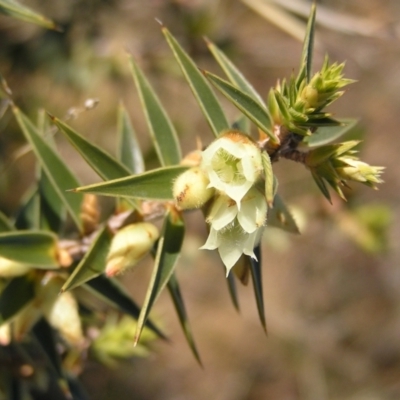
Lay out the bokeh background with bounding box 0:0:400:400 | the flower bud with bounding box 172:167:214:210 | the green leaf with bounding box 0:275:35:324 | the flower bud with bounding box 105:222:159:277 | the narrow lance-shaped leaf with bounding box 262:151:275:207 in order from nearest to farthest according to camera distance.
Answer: the narrow lance-shaped leaf with bounding box 262:151:275:207 → the flower bud with bounding box 172:167:214:210 → the flower bud with bounding box 105:222:159:277 → the green leaf with bounding box 0:275:35:324 → the bokeh background with bounding box 0:0:400:400

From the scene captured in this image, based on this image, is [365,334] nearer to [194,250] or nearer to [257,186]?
[194,250]

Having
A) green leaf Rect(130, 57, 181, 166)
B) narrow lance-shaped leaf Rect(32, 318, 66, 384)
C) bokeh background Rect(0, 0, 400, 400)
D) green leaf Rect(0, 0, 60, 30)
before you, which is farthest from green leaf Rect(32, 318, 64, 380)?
bokeh background Rect(0, 0, 400, 400)

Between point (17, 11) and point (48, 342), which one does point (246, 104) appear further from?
point (48, 342)

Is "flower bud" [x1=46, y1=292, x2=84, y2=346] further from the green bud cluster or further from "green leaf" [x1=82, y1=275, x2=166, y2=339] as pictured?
the green bud cluster

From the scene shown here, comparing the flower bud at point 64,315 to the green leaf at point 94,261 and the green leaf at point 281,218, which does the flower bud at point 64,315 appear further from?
the green leaf at point 281,218

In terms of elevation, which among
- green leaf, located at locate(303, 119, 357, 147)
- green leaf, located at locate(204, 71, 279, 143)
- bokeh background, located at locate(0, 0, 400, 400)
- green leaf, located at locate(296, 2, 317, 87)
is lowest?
bokeh background, located at locate(0, 0, 400, 400)

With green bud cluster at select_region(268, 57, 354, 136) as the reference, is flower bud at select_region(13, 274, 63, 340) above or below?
below

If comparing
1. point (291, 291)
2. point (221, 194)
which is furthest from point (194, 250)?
point (291, 291)
